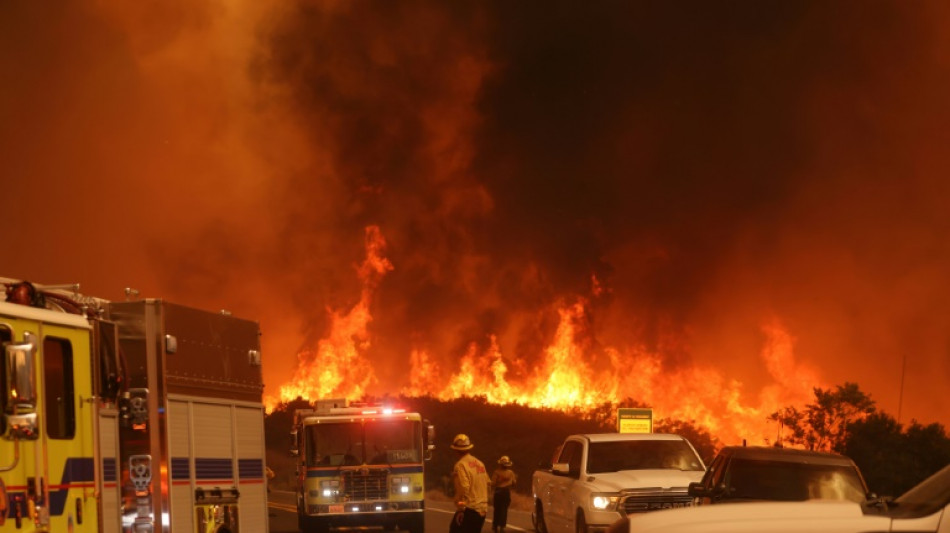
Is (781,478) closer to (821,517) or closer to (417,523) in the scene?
(821,517)

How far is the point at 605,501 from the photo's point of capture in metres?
18.8

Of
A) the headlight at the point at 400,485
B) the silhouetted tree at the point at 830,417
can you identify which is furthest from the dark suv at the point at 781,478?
the silhouetted tree at the point at 830,417

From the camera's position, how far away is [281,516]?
33.3 metres

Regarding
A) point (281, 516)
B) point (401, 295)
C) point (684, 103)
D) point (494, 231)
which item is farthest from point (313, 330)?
point (281, 516)

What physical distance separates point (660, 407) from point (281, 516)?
136ft

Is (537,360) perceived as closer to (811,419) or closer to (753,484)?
(811,419)

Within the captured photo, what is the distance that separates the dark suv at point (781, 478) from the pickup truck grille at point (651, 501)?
3.23 metres

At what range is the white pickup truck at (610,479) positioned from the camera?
61.7 ft

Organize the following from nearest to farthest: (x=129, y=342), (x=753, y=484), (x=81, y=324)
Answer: (x=81, y=324)
(x=129, y=342)
(x=753, y=484)

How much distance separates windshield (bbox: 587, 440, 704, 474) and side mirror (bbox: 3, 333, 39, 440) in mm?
12409

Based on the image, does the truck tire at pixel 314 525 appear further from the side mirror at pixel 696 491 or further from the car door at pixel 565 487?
the side mirror at pixel 696 491

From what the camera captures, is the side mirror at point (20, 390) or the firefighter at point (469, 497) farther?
the firefighter at point (469, 497)

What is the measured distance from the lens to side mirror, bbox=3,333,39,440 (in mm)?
8680

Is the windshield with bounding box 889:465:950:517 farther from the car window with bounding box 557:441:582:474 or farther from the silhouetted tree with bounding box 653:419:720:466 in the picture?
the silhouetted tree with bounding box 653:419:720:466
